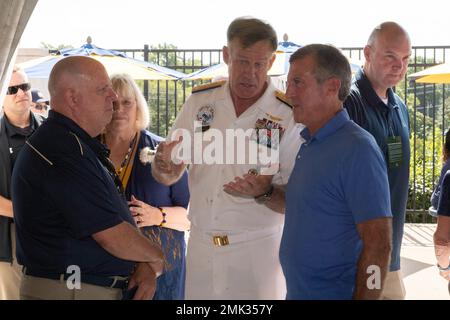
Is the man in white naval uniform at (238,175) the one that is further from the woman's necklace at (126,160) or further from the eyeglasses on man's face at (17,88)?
the eyeglasses on man's face at (17,88)

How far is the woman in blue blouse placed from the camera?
3.80m

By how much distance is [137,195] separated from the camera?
12.5ft

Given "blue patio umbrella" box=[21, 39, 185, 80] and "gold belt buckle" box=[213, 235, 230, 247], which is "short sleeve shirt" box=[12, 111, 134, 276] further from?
"blue patio umbrella" box=[21, 39, 185, 80]

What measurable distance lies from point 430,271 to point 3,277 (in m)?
4.74

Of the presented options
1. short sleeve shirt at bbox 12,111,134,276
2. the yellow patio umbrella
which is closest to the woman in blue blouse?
short sleeve shirt at bbox 12,111,134,276

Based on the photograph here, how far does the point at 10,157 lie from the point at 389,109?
2.41 metres

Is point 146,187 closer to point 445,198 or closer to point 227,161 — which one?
point 227,161

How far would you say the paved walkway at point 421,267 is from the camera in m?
6.48

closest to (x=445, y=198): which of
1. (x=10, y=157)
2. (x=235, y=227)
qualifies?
(x=235, y=227)

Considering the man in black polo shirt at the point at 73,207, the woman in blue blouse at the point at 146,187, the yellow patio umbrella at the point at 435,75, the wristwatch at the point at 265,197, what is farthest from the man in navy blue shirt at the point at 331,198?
the yellow patio umbrella at the point at 435,75

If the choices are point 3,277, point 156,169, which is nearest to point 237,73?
point 156,169

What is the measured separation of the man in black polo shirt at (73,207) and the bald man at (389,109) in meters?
1.23

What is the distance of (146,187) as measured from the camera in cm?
383
